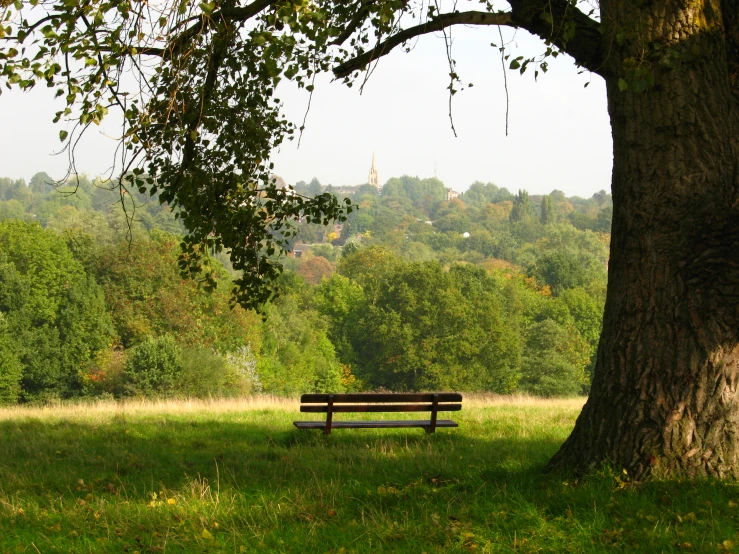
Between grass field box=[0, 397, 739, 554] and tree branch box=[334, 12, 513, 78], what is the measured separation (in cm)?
344

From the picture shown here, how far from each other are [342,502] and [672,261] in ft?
9.44

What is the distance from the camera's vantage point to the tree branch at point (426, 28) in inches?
271

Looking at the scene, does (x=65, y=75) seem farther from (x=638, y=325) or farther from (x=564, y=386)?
(x=564, y=386)

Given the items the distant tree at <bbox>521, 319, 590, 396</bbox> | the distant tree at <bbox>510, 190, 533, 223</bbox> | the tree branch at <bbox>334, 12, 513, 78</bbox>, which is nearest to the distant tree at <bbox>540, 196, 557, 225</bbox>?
the distant tree at <bbox>510, 190, 533, 223</bbox>

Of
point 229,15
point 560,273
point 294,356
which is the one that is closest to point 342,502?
point 229,15

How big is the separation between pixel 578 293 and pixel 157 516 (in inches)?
2514

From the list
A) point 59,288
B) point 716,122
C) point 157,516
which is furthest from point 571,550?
point 59,288

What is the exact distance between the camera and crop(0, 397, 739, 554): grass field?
198 inches

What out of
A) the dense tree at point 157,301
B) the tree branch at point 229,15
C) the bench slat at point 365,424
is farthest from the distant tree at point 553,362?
the tree branch at point 229,15

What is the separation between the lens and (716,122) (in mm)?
6062

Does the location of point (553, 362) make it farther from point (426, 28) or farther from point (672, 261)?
point (672, 261)

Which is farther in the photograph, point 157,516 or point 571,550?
point 157,516

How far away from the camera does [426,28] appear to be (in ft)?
23.4

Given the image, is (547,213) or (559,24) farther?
(547,213)
